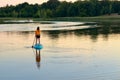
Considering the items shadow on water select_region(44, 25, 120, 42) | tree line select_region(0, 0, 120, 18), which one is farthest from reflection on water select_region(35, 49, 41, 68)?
tree line select_region(0, 0, 120, 18)

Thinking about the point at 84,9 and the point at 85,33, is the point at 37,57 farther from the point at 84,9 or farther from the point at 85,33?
the point at 84,9

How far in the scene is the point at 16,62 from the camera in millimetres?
22156

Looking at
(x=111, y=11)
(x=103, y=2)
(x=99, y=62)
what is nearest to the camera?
(x=99, y=62)

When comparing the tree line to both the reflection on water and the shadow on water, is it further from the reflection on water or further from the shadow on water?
the reflection on water

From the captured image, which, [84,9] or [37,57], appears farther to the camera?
[84,9]

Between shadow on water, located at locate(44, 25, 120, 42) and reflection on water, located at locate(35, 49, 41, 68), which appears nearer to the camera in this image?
reflection on water, located at locate(35, 49, 41, 68)

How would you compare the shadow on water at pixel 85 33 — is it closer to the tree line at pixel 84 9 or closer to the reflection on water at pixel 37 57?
the reflection on water at pixel 37 57

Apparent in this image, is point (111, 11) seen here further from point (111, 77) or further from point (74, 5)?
point (111, 77)

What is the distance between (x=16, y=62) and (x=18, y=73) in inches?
143

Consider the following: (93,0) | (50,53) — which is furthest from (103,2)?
(50,53)

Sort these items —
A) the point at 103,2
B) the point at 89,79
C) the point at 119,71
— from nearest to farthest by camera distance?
the point at 89,79
the point at 119,71
the point at 103,2

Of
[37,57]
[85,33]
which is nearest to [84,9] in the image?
[85,33]

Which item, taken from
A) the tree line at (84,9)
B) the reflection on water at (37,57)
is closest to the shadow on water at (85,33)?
the reflection on water at (37,57)

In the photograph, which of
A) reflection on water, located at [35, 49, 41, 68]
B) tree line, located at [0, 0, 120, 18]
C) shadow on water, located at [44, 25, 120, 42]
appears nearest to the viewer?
reflection on water, located at [35, 49, 41, 68]
